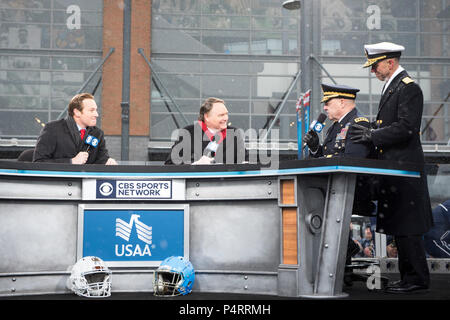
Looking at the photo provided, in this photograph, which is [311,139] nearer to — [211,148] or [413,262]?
[211,148]

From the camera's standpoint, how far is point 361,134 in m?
5.83

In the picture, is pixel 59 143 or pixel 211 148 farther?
pixel 59 143

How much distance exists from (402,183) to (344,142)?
0.68 m

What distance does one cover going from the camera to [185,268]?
567 cm

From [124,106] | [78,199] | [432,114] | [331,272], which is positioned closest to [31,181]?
[78,199]

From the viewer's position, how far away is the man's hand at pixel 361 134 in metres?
5.80

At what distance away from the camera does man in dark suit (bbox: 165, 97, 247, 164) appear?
699cm

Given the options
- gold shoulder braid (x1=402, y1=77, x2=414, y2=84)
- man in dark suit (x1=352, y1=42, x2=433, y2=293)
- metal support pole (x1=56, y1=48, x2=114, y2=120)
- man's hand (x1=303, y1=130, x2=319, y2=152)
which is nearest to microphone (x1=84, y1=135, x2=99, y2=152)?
man's hand (x1=303, y1=130, x2=319, y2=152)

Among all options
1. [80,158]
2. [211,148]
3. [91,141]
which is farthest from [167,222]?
[91,141]

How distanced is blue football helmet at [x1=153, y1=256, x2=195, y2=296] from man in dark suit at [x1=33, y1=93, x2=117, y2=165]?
1630 mm

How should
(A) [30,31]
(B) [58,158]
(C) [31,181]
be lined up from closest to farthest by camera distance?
1. (C) [31,181]
2. (B) [58,158]
3. (A) [30,31]

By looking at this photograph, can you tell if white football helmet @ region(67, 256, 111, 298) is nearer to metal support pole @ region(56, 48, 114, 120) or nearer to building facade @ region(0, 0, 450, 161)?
building facade @ region(0, 0, 450, 161)
